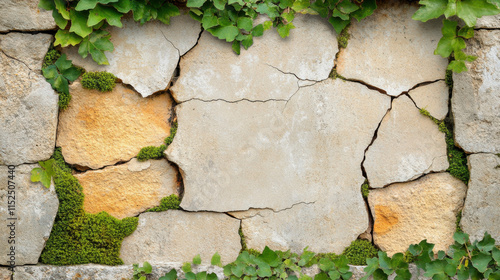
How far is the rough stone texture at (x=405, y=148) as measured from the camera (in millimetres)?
2213

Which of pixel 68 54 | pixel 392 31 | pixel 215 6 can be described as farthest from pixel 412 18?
pixel 68 54

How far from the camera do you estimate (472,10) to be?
79.0 inches

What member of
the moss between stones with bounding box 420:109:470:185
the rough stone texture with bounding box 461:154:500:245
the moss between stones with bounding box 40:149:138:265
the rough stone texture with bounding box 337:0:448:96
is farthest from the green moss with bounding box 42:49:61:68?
the rough stone texture with bounding box 461:154:500:245

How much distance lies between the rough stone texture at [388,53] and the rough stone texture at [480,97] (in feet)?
0.47

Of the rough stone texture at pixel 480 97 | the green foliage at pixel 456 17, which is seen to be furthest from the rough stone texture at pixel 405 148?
the green foliage at pixel 456 17

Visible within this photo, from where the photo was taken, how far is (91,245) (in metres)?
2.16

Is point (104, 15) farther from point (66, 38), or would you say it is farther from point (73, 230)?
point (73, 230)

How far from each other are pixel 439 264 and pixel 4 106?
232 cm

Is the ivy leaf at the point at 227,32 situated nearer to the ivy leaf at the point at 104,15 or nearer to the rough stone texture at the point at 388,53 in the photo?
the ivy leaf at the point at 104,15

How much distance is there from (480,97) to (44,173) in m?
2.23

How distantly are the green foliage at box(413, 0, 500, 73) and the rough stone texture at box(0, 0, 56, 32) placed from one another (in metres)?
1.82

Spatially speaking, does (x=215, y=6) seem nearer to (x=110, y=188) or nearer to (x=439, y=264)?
(x=110, y=188)

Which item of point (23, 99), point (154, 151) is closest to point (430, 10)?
point (154, 151)

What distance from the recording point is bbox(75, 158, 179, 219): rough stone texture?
2191mm
